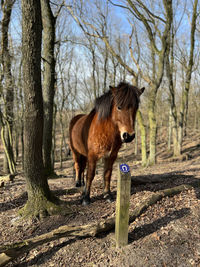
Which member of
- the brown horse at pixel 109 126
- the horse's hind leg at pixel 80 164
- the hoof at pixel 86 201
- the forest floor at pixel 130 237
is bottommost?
the forest floor at pixel 130 237

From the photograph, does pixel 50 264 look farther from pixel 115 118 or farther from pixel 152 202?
pixel 115 118

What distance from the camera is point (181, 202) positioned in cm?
392

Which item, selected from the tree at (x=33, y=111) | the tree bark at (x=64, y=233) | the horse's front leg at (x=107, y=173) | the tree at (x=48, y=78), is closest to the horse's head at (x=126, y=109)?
the horse's front leg at (x=107, y=173)

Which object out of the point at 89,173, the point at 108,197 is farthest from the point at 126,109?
the point at 108,197

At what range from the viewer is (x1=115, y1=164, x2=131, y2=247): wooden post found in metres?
2.65

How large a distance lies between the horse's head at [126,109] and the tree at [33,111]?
1.47m

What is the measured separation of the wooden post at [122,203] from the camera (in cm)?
265

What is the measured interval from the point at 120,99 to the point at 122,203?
1.86m

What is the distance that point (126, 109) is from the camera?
3.53m

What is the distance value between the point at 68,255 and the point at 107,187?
189cm

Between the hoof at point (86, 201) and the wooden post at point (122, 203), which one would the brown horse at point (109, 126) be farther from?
the wooden post at point (122, 203)

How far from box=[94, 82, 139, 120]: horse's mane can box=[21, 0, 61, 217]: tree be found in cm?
126

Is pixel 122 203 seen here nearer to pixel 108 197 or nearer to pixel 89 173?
pixel 89 173

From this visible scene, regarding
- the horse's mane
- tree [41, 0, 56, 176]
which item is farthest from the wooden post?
tree [41, 0, 56, 176]
